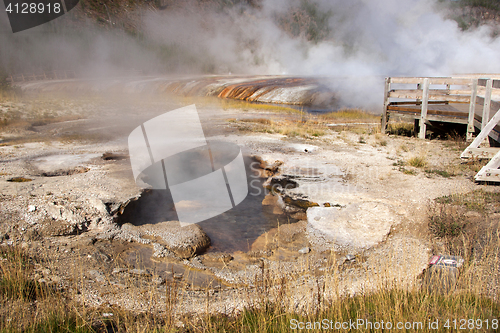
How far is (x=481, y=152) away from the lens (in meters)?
6.43

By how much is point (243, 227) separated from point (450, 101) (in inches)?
317

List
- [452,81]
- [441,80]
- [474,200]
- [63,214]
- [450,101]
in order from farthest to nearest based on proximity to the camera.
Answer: [450,101], [441,80], [452,81], [474,200], [63,214]

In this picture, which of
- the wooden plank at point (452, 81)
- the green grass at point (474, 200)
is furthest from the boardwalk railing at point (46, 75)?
the green grass at point (474, 200)

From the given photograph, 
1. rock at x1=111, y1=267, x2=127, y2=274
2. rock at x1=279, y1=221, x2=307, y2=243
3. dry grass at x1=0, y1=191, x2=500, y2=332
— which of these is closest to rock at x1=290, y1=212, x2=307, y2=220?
rock at x1=279, y1=221, x2=307, y2=243

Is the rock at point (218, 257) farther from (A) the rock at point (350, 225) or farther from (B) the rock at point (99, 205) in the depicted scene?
(B) the rock at point (99, 205)

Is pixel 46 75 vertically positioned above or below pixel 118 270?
above

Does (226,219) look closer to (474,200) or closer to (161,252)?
(161,252)

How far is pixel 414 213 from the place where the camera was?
4551 mm

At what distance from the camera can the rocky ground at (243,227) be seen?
2994 mm

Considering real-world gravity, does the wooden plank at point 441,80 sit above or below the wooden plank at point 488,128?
above

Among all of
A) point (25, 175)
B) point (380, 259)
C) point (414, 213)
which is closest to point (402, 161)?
point (414, 213)

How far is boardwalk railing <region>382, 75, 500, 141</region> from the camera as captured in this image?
7145mm

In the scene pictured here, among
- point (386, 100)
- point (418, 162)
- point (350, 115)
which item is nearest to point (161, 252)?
point (418, 162)

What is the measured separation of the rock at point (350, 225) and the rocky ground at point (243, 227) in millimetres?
18
